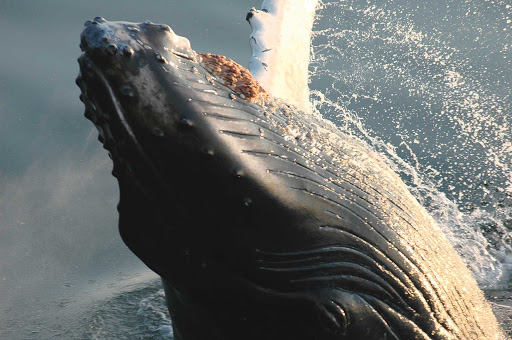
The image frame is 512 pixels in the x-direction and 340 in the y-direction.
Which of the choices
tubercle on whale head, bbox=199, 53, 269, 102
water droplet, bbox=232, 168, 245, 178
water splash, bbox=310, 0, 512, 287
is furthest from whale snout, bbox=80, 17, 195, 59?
water splash, bbox=310, 0, 512, 287

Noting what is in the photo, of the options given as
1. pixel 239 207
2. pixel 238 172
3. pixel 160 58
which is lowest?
pixel 239 207

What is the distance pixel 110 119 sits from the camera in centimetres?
319

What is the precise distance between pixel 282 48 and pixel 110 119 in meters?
3.60

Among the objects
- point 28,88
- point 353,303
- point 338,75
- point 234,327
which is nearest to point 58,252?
point 28,88

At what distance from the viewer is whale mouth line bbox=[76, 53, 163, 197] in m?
3.15

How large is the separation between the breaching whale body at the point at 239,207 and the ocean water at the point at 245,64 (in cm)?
239

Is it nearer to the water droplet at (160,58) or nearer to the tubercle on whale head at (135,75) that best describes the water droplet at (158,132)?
the tubercle on whale head at (135,75)

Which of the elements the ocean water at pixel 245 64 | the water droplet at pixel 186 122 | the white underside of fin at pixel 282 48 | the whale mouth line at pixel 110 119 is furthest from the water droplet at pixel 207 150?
the ocean water at pixel 245 64

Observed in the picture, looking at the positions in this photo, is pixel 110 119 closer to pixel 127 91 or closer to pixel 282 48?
pixel 127 91

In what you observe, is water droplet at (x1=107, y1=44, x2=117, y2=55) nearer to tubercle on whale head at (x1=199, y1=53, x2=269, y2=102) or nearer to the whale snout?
the whale snout

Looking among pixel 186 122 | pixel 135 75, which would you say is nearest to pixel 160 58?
pixel 135 75

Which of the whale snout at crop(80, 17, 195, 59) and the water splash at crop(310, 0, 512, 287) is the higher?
the water splash at crop(310, 0, 512, 287)

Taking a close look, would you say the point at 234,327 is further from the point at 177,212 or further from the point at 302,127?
the point at 302,127

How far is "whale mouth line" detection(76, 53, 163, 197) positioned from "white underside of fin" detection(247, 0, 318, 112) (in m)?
2.90
